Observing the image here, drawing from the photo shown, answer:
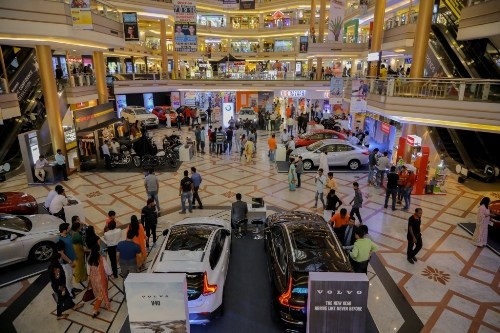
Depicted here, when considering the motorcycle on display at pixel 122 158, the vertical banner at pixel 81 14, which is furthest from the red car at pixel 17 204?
the vertical banner at pixel 81 14

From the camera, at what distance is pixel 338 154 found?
51.3 ft

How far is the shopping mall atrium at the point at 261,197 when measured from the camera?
5965mm

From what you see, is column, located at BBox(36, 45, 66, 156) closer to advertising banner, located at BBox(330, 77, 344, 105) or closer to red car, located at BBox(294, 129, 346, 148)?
red car, located at BBox(294, 129, 346, 148)

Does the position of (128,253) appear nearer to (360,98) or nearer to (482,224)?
(482,224)

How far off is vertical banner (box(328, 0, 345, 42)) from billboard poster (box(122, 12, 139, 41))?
11998mm

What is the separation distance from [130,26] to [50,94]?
5449 millimetres

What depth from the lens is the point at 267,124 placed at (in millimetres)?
26000

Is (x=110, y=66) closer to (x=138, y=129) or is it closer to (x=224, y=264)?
(x=138, y=129)

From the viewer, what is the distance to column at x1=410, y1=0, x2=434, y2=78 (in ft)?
44.0

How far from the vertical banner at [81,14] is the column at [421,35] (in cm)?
1268

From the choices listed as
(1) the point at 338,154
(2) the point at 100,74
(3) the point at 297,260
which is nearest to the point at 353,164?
(1) the point at 338,154

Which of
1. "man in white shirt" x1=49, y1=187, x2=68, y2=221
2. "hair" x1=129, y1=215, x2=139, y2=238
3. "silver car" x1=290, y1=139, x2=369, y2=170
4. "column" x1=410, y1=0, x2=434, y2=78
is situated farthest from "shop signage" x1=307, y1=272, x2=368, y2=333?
"column" x1=410, y1=0, x2=434, y2=78

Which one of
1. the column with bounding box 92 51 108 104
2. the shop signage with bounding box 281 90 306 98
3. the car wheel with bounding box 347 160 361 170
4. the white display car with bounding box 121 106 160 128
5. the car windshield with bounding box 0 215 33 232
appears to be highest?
the column with bounding box 92 51 108 104

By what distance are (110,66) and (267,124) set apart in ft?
59.0
